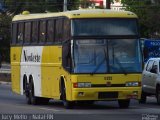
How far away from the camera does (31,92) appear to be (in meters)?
26.8

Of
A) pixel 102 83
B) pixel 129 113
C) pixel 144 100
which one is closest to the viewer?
pixel 129 113

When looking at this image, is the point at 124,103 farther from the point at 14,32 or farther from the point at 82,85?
the point at 14,32

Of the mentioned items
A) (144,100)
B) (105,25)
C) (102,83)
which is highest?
(105,25)

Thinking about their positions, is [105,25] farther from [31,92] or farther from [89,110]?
[31,92]

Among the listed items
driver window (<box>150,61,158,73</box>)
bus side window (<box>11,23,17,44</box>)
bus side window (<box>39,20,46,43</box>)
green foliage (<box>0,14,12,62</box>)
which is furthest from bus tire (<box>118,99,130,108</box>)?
green foliage (<box>0,14,12,62</box>)

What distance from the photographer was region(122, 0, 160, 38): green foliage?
58.8m

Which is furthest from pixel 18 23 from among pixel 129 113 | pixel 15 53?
pixel 129 113

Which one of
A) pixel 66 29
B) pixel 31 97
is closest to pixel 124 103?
pixel 66 29

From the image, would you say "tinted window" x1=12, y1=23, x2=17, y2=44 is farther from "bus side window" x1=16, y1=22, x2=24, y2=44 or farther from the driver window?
the driver window

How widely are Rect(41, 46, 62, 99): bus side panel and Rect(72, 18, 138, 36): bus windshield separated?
3.80 feet

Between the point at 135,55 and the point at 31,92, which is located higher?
the point at 135,55

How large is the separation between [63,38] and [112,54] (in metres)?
1.76

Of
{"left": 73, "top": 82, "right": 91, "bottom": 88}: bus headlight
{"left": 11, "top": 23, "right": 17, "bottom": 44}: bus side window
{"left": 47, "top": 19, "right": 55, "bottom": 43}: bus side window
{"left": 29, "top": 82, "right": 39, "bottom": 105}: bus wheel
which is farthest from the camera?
{"left": 11, "top": 23, "right": 17, "bottom": 44}: bus side window

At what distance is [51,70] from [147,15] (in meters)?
36.2
